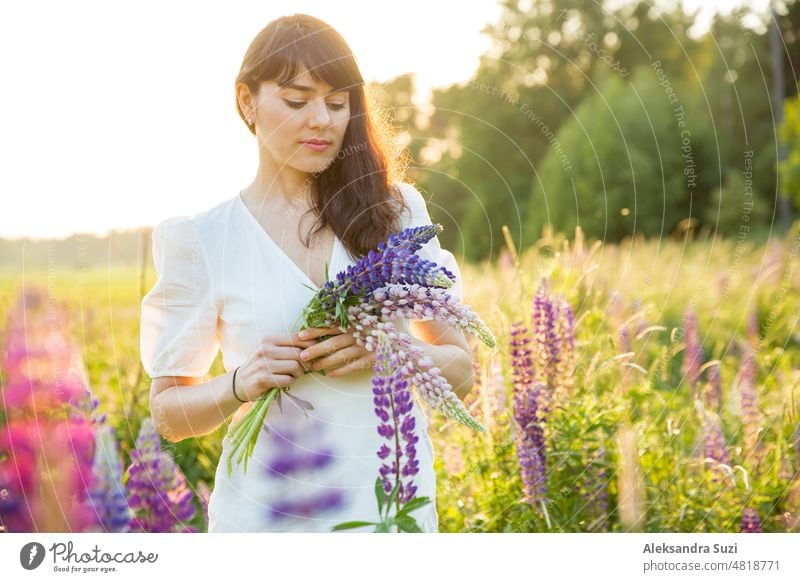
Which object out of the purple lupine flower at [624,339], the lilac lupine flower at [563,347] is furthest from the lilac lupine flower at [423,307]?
the purple lupine flower at [624,339]

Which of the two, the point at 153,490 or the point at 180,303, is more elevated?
the point at 180,303

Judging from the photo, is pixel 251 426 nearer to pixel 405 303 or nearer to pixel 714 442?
pixel 405 303

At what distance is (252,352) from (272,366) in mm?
158

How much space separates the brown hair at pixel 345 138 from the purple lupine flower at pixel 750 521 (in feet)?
4.88

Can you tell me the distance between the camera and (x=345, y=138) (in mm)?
2119

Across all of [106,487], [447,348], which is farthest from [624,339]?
[106,487]

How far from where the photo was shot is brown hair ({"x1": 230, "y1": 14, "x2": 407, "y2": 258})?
195 cm

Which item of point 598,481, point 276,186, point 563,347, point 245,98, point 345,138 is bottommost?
point 598,481

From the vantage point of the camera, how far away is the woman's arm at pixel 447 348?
200 cm

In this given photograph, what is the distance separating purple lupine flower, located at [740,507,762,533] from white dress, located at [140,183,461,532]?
3.68 ft

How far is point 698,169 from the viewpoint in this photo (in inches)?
601

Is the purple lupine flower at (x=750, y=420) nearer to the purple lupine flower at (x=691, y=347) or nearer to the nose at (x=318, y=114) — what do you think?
the purple lupine flower at (x=691, y=347)
